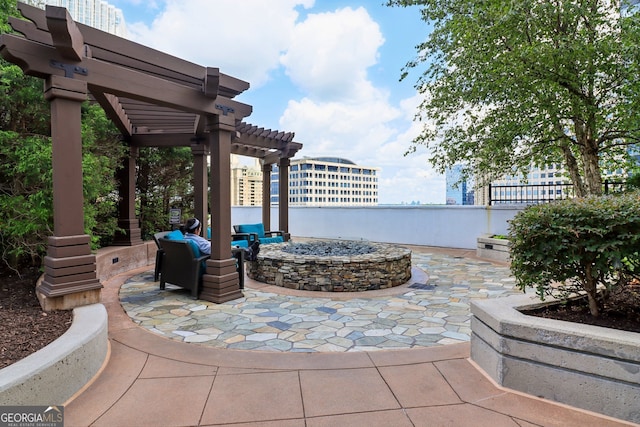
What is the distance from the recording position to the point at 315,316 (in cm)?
384

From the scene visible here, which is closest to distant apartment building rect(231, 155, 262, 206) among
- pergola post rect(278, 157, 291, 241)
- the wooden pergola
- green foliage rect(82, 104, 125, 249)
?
pergola post rect(278, 157, 291, 241)

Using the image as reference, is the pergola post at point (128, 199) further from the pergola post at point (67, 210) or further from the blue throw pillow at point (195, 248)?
the pergola post at point (67, 210)

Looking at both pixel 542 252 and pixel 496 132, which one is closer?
pixel 542 252

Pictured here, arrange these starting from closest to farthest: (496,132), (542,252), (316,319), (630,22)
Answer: (542,252) → (316,319) → (630,22) → (496,132)

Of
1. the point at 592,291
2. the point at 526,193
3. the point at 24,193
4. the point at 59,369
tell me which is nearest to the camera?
the point at 59,369

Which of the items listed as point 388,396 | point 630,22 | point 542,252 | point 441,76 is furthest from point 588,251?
point 441,76

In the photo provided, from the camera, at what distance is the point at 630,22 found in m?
5.18

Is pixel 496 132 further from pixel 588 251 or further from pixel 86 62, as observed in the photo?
pixel 86 62

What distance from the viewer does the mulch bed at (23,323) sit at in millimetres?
2314

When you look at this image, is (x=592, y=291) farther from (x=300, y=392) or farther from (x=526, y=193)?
(x=526, y=193)

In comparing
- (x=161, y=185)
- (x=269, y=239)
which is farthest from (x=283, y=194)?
(x=161, y=185)

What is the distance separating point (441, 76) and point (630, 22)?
3260mm

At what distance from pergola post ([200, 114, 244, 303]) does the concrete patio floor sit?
4.71 ft

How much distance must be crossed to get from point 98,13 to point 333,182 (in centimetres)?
4463
